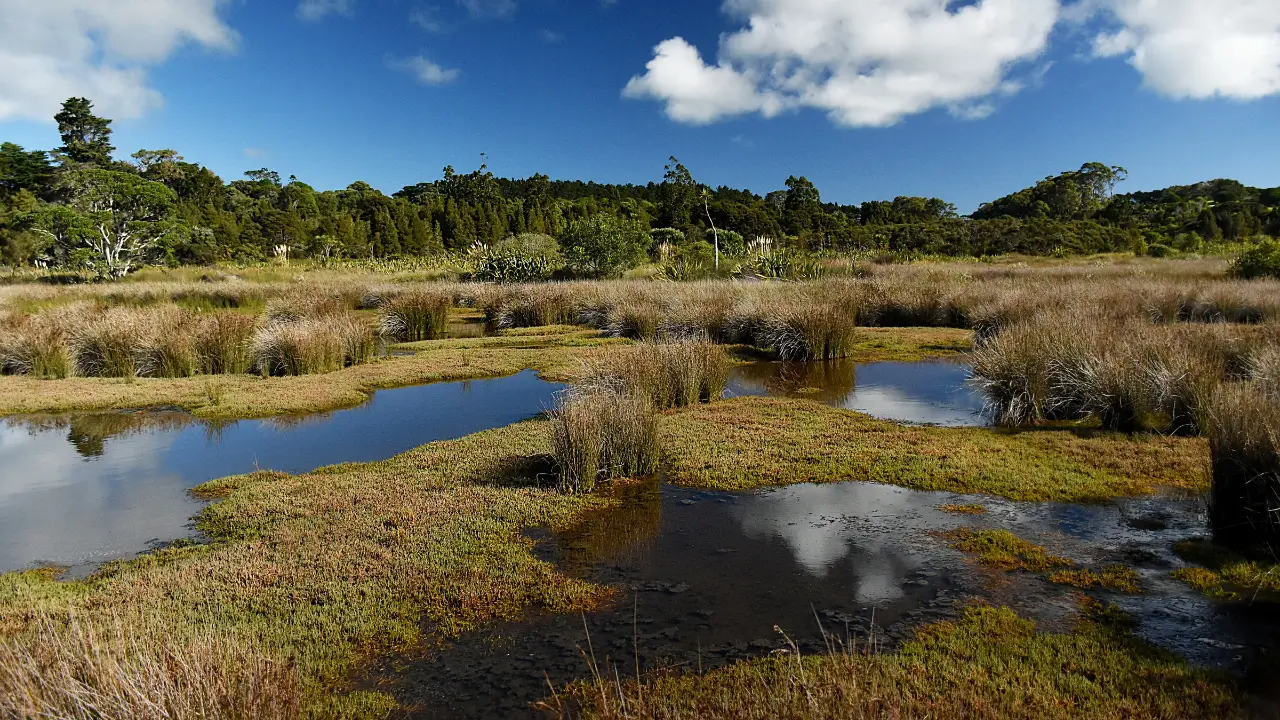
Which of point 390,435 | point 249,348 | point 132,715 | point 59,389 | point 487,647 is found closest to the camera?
point 132,715

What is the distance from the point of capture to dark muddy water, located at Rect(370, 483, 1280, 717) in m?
3.88

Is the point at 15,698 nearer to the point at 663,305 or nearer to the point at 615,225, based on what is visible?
the point at 663,305

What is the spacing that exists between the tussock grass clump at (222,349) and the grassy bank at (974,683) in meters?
12.9

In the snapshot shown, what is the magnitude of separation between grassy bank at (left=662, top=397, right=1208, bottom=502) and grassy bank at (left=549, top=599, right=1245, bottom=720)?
2.83 meters

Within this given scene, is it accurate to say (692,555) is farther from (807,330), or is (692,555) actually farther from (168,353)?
(168,353)

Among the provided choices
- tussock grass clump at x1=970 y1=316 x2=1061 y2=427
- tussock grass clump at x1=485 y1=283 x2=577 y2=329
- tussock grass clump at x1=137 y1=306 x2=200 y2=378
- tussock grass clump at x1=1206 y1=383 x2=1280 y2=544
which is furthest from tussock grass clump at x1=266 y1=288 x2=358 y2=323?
tussock grass clump at x1=1206 y1=383 x2=1280 y2=544

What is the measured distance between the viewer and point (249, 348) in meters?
14.0

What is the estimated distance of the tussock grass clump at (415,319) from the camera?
19766 mm

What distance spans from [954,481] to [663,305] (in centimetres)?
1335

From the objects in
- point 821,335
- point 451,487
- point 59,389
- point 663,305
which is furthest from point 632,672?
point 663,305

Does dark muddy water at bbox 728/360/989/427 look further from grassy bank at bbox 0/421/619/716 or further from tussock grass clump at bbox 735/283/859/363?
grassy bank at bbox 0/421/619/716

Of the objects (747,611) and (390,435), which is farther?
(390,435)

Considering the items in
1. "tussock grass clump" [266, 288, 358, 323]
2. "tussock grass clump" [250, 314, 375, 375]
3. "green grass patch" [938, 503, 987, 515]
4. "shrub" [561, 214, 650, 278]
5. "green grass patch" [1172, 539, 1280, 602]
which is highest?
"shrub" [561, 214, 650, 278]

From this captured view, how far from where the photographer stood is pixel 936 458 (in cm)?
749
